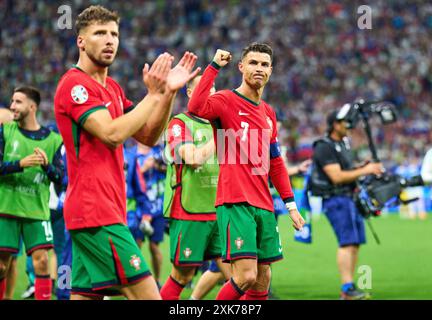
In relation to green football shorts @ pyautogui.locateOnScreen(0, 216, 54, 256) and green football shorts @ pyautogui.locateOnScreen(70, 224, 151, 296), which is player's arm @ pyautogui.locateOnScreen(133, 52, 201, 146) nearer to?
green football shorts @ pyautogui.locateOnScreen(70, 224, 151, 296)

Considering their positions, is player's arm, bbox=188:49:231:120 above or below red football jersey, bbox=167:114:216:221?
above

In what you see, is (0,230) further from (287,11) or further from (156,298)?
(287,11)

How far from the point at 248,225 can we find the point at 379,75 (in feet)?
87.0

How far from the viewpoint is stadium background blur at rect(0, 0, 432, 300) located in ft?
96.1

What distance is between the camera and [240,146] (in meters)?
6.86

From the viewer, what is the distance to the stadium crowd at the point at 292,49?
96.8 ft

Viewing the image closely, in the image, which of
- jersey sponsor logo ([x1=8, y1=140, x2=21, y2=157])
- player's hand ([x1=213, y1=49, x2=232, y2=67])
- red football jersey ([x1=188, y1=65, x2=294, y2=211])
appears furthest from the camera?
jersey sponsor logo ([x1=8, y1=140, x2=21, y2=157])

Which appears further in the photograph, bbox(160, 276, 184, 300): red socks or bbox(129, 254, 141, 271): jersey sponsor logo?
bbox(160, 276, 184, 300): red socks

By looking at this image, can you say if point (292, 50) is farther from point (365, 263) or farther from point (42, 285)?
point (42, 285)

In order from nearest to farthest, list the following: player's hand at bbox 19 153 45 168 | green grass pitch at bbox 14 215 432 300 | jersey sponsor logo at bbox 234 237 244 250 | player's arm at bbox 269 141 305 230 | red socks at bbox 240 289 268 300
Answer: jersey sponsor logo at bbox 234 237 244 250 → red socks at bbox 240 289 268 300 → player's arm at bbox 269 141 305 230 → player's hand at bbox 19 153 45 168 → green grass pitch at bbox 14 215 432 300

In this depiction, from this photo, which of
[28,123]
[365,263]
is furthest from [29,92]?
[365,263]

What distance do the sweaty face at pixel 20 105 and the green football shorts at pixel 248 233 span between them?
2412 millimetres

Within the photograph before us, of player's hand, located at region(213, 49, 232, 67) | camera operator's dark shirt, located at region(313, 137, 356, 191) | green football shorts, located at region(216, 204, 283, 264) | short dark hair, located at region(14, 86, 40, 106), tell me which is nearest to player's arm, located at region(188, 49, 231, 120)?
player's hand, located at region(213, 49, 232, 67)
